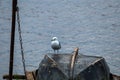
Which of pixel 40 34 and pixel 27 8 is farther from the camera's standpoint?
pixel 27 8

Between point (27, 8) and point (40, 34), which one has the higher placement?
point (27, 8)

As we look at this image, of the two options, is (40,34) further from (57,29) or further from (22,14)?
(22,14)

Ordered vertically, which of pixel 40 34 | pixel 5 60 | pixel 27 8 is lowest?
pixel 5 60

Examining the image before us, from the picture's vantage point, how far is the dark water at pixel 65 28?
1116 cm

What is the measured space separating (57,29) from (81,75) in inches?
290

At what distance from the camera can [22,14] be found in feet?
47.2

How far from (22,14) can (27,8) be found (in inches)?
24.2

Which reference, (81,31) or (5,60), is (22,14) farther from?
(5,60)

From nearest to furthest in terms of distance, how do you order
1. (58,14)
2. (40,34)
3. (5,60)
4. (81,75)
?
(81,75) → (5,60) → (40,34) → (58,14)

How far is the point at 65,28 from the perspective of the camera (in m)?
13.2

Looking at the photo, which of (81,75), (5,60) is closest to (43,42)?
(5,60)

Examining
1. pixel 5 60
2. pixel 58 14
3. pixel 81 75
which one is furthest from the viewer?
pixel 58 14

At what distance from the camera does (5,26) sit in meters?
13.5

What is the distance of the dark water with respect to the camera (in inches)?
440
